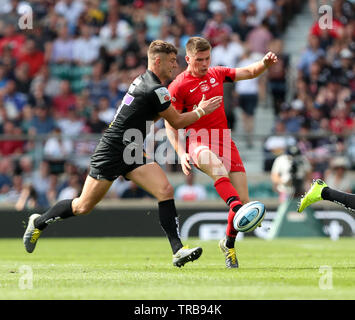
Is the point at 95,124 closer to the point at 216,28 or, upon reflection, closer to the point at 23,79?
the point at 23,79

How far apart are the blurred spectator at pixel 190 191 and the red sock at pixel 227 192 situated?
9.00 m

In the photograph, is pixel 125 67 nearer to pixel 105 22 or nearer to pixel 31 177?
pixel 105 22

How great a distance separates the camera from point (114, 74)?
21.0 meters

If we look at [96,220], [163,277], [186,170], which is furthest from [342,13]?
[163,277]

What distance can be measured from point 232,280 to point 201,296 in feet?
4.06

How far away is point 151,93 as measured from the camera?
9.26m

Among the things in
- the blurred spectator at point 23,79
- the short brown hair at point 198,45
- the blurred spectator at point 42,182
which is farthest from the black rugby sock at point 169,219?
the blurred spectator at point 23,79

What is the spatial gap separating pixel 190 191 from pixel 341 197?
8.96 metres

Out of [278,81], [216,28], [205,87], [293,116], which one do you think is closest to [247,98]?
[278,81]

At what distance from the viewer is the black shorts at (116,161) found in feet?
31.0

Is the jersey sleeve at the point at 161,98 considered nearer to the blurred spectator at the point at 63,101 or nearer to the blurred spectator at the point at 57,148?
the blurred spectator at the point at 57,148

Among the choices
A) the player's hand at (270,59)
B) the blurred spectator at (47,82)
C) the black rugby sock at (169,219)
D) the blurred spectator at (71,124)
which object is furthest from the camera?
the blurred spectator at (47,82)

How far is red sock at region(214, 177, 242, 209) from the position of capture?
360 inches

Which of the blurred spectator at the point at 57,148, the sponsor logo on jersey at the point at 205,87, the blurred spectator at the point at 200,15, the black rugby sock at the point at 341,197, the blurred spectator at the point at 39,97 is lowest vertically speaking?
the blurred spectator at the point at 57,148
